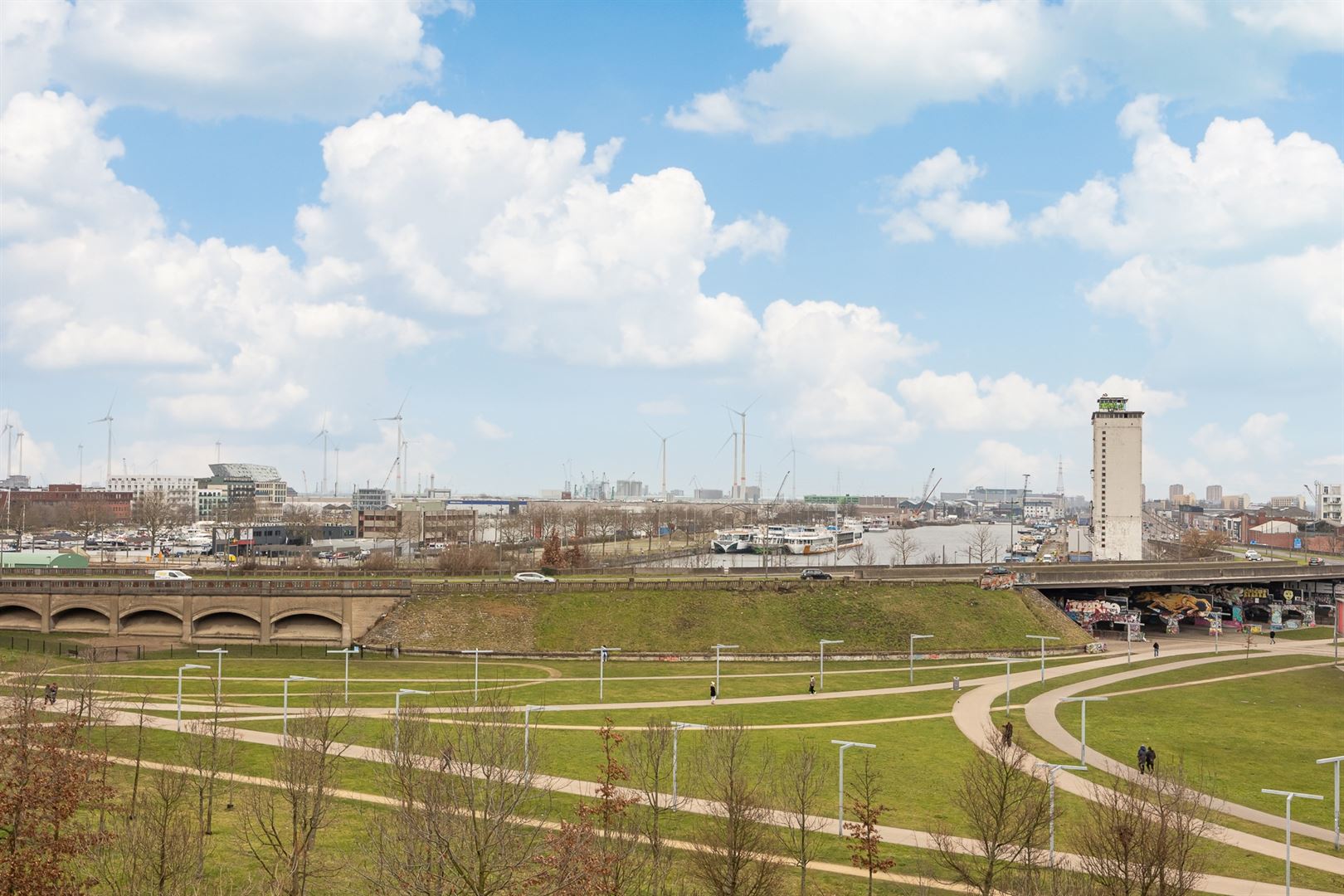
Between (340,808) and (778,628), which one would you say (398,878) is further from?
(778,628)

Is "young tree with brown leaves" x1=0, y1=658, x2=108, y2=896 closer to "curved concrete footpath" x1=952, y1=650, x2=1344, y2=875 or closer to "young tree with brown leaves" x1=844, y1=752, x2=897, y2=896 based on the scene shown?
"young tree with brown leaves" x1=844, y1=752, x2=897, y2=896

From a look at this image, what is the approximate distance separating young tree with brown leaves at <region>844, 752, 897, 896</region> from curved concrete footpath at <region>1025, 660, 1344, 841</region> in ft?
29.9

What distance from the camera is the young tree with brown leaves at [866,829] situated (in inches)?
1346

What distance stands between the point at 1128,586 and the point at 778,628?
5147 cm

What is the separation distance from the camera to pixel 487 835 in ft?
84.1

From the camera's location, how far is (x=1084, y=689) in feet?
256

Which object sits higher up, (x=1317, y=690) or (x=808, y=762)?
(x=808, y=762)

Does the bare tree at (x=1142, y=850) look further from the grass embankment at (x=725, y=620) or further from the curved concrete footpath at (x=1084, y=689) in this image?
the grass embankment at (x=725, y=620)

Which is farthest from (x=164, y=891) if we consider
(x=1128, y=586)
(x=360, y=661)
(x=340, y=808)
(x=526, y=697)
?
(x=1128, y=586)

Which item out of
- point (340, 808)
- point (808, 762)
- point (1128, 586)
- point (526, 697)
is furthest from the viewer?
point (1128, 586)

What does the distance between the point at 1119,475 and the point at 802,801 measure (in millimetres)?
159588

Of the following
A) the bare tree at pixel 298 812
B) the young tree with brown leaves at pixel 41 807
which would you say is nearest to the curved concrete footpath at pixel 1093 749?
the bare tree at pixel 298 812

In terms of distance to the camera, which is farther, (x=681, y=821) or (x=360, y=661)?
(x=360, y=661)

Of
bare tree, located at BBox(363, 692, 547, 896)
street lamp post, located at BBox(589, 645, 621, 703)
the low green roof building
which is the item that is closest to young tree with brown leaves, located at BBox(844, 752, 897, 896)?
bare tree, located at BBox(363, 692, 547, 896)
